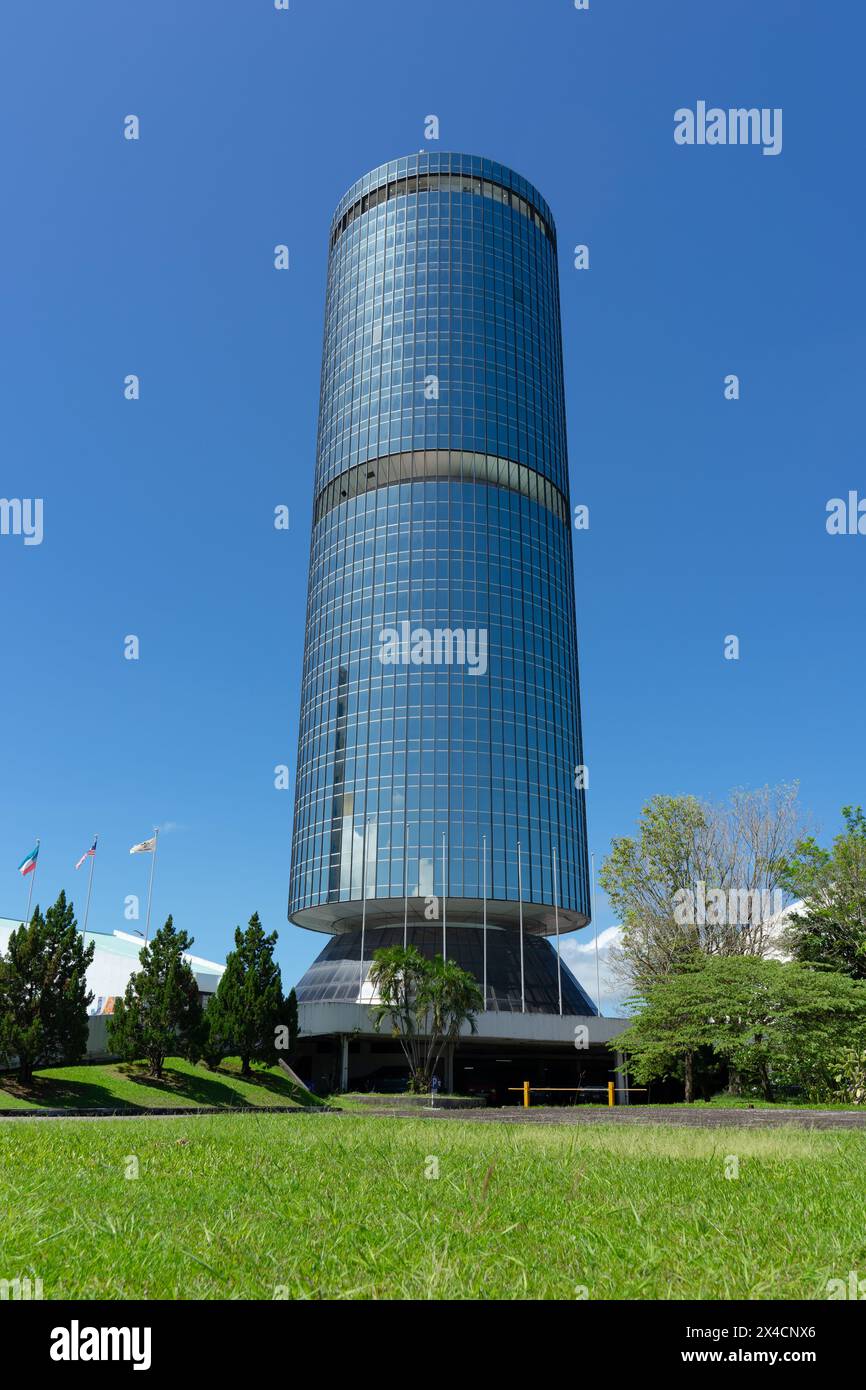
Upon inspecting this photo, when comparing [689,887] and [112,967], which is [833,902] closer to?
[689,887]

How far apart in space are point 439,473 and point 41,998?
244ft

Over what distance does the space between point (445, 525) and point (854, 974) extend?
61994 mm

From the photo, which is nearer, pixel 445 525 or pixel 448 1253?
pixel 448 1253

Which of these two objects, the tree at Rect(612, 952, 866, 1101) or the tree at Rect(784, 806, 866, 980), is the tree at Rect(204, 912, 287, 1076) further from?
the tree at Rect(784, 806, 866, 980)

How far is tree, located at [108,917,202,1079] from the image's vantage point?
4641 cm

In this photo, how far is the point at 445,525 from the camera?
99.2m

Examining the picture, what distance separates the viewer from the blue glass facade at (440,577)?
9075 cm

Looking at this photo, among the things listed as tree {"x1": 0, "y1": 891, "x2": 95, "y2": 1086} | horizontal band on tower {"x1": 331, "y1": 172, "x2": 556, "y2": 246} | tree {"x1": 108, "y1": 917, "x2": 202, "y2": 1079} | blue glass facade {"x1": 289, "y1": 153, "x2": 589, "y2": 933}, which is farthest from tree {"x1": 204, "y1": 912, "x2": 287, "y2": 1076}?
horizontal band on tower {"x1": 331, "y1": 172, "x2": 556, "y2": 246}

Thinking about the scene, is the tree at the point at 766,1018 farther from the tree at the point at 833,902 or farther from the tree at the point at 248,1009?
the tree at the point at 248,1009

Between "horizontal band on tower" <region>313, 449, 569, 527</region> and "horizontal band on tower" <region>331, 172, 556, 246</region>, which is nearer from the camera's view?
"horizontal band on tower" <region>313, 449, 569, 527</region>

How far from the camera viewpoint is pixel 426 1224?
5832 millimetres

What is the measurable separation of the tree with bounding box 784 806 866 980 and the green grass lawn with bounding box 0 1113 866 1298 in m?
47.1
